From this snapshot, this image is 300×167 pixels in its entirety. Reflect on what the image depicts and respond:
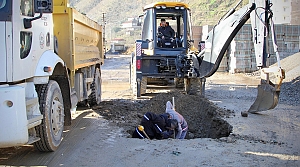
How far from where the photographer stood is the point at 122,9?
280 ft

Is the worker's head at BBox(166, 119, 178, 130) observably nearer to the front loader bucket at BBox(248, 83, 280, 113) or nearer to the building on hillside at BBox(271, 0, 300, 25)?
the front loader bucket at BBox(248, 83, 280, 113)

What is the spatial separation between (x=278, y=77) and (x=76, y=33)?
4180mm

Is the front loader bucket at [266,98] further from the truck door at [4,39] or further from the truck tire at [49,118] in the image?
the truck door at [4,39]

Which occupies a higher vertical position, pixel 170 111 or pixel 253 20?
pixel 253 20

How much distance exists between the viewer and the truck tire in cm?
523

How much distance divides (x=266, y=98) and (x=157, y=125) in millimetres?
2650

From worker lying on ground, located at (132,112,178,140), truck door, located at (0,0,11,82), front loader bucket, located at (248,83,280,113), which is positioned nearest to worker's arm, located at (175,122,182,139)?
worker lying on ground, located at (132,112,178,140)

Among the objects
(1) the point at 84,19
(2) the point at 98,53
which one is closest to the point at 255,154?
(1) the point at 84,19

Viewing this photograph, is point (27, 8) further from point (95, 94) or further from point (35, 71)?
point (95, 94)

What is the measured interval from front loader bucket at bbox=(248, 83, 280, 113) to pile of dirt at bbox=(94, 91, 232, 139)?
75 cm

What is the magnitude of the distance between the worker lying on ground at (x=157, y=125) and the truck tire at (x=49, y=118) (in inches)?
62.5

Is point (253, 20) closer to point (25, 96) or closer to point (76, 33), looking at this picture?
point (76, 33)

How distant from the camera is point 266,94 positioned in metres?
8.03

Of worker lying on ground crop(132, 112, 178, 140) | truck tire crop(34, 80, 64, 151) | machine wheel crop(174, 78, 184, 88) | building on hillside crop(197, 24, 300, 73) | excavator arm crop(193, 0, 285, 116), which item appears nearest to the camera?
truck tire crop(34, 80, 64, 151)
